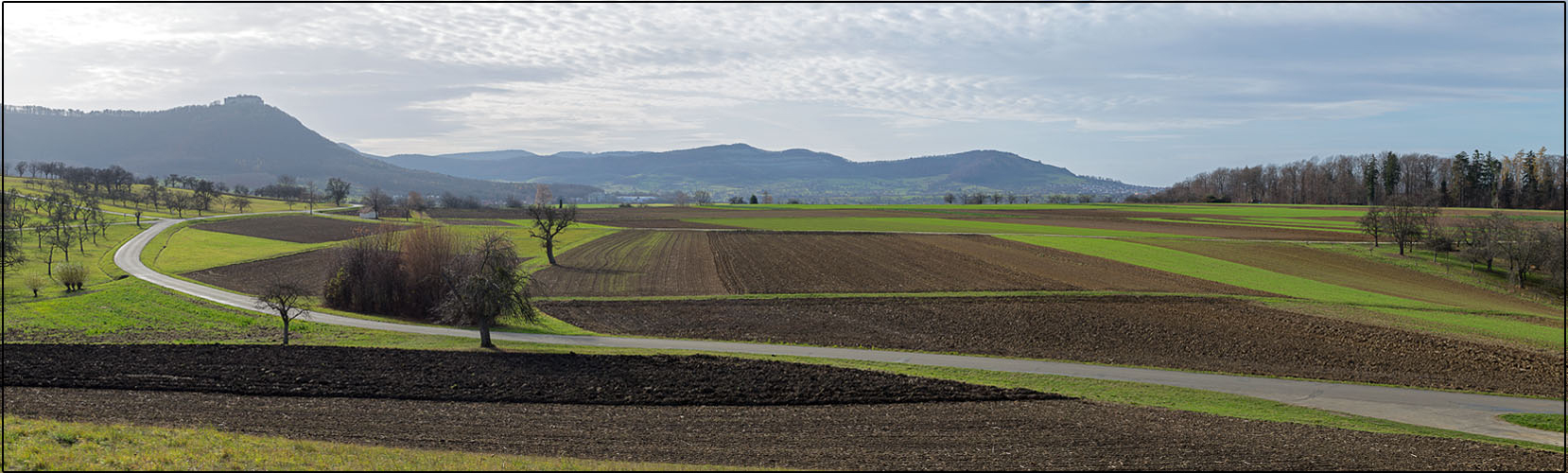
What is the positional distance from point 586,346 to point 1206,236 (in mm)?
72487

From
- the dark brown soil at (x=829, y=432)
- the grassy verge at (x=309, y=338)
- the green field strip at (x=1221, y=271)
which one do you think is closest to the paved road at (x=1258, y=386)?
→ the grassy verge at (x=309, y=338)

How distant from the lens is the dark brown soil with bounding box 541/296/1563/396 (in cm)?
2995

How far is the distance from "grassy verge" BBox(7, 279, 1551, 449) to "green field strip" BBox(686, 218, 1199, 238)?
62.3 metres

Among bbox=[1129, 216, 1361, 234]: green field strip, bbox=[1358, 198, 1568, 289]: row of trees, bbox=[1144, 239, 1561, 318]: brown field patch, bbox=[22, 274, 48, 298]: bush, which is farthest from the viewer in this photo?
Result: bbox=[1129, 216, 1361, 234]: green field strip

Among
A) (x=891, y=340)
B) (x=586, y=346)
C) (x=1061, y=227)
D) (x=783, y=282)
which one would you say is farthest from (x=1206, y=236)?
(x=586, y=346)

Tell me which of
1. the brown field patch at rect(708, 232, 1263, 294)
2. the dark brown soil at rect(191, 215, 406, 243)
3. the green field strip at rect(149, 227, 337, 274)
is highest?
the dark brown soil at rect(191, 215, 406, 243)

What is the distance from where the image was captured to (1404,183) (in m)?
154

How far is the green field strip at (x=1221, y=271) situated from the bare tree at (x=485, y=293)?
44.3m

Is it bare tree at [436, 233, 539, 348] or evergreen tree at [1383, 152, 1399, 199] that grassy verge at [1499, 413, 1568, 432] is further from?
evergreen tree at [1383, 152, 1399, 199]

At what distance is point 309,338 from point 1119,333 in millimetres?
37385

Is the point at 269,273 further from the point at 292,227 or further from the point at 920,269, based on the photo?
the point at 292,227

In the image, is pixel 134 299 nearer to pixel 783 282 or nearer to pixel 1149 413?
pixel 783 282

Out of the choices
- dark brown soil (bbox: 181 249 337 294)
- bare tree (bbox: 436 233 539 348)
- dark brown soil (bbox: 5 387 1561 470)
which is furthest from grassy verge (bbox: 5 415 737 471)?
dark brown soil (bbox: 181 249 337 294)

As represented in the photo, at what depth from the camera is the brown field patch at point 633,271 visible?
157 ft
